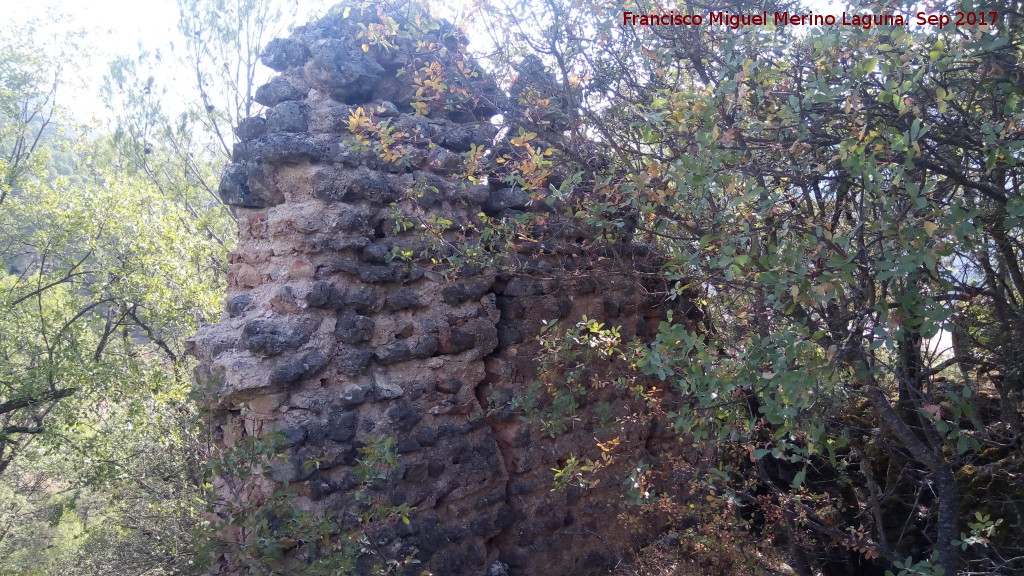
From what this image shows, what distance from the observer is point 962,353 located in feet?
9.98

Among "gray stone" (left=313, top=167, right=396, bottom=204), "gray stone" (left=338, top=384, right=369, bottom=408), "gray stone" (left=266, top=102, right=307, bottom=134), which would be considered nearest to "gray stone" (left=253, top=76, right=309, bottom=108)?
"gray stone" (left=266, top=102, right=307, bottom=134)

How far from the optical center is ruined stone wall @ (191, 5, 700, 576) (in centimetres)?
304

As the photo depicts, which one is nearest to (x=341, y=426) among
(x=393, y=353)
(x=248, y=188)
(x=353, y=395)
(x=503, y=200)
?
(x=353, y=395)

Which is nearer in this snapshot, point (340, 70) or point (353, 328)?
point (353, 328)

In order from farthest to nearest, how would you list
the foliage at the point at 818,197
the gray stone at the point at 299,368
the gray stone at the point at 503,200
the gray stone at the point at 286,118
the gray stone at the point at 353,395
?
the gray stone at the point at 503,200 < the gray stone at the point at 286,118 < the gray stone at the point at 353,395 < the gray stone at the point at 299,368 < the foliage at the point at 818,197

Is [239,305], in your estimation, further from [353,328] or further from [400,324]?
[400,324]

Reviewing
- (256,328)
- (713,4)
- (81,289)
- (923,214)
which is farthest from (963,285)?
(81,289)

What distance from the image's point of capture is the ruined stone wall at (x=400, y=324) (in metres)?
3.04

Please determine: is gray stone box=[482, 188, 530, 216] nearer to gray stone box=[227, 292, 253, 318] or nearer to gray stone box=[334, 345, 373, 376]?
gray stone box=[334, 345, 373, 376]

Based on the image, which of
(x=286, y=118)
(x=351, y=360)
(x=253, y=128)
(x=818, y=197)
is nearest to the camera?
(x=818, y=197)

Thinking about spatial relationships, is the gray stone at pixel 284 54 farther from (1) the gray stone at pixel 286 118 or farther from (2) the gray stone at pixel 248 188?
(2) the gray stone at pixel 248 188

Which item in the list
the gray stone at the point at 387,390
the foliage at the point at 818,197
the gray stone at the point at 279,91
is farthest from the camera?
the gray stone at the point at 279,91

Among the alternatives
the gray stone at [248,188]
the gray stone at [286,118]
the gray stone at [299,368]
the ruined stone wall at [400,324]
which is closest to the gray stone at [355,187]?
the ruined stone wall at [400,324]

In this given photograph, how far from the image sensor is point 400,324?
339 cm
